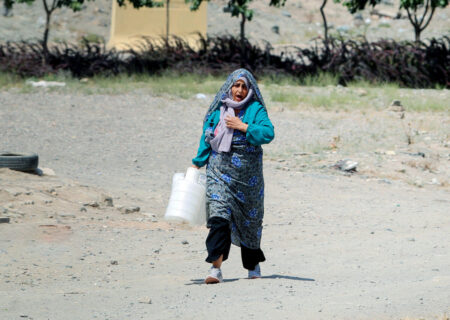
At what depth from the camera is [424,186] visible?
389 inches

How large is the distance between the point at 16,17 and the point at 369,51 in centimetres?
2232

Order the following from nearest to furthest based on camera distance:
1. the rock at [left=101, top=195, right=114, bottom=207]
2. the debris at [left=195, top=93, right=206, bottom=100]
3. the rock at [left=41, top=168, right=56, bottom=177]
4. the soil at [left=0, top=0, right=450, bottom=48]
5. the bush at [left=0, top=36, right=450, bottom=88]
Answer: the rock at [left=101, top=195, right=114, bottom=207]
the rock at [left=41, top=168, right=56, bottom=177]
the debris at [left=195, top=93, right=206, bottom=100]
the bush at [left=0, top=36, right=450, bottom=88]
the soil at [left=0, top=0, right=450, bottom=48]

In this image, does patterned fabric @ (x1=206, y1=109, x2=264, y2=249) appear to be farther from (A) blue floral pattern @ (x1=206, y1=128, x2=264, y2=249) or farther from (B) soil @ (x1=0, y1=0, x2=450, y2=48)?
(B) soil @ (x1=0, y1=0, x2=450, y2=48)

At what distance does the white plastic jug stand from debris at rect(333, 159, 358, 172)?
5271mm

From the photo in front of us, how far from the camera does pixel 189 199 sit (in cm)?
→ 520

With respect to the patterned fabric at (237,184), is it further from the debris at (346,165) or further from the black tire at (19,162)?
the debris at (346,165)

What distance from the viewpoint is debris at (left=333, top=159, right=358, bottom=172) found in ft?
33.8

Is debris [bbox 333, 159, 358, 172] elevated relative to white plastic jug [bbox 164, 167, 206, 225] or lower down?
lower down

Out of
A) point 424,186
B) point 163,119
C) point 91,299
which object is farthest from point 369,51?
point 91,299

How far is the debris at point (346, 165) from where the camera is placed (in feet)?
33.8

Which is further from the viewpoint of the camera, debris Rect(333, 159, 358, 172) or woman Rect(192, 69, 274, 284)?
debris Rect(333, 159, 358, 172)

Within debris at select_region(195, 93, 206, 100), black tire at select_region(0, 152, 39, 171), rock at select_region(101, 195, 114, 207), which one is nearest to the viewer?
rock at select_region(101, 195, 114, 207)

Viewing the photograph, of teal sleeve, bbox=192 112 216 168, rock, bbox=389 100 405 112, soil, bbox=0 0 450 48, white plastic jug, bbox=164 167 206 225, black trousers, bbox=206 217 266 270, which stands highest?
teal sleeve, bbox=192 112 216 168

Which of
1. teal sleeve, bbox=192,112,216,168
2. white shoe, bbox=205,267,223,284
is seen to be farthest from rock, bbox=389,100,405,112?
white shoe, bbox=205,267,223,284
